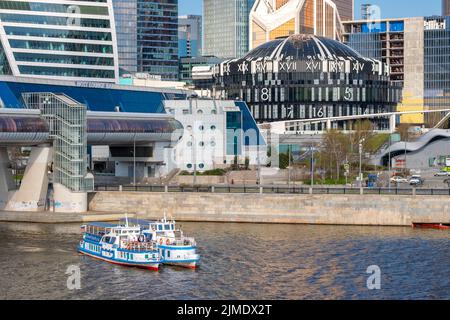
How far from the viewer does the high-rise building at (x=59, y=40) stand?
570 ft

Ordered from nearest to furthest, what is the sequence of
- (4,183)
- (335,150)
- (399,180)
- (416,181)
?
(4,183)
(416,181)
(399,180)
(335,150)

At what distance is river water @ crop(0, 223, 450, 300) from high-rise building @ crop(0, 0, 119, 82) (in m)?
82.0

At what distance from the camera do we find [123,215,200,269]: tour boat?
252 feet

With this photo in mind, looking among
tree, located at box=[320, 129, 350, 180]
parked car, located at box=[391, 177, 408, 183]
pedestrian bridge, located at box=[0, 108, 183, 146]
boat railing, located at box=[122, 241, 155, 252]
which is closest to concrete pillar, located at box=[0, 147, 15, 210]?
pedestrian bridge, located at box=[0, 108, 183, 146]

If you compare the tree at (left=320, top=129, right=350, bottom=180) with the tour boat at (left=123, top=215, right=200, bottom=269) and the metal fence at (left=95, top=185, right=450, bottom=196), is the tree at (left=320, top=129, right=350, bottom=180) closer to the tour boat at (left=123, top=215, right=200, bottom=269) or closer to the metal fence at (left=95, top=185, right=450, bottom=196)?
the metal fence at (left=95, top=185, right=450, bottom=196)

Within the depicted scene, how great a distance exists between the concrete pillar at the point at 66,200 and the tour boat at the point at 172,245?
863 inches

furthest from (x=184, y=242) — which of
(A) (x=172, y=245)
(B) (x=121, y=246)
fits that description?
(B) (x=121, y=246)

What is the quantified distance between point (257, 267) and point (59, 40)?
361 ft

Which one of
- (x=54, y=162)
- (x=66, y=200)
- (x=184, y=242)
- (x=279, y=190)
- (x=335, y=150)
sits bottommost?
(x=184, y=242)

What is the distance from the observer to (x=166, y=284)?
70.8 meters

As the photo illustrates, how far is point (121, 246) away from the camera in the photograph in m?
79.8

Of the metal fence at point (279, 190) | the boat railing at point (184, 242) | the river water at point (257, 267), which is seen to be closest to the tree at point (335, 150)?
the metal fence at point (279, 190)

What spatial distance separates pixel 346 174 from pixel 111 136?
26.6m

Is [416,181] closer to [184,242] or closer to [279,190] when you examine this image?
[279,190]
